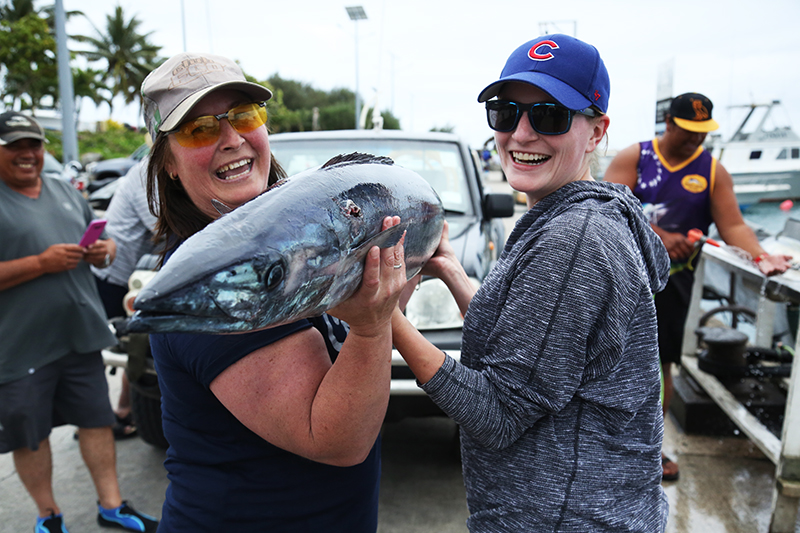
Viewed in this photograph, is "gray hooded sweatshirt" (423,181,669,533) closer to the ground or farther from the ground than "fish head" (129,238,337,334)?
closer to the ground

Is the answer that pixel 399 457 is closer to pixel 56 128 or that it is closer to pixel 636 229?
pixel 636 229

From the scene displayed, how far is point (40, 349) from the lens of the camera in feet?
9.72

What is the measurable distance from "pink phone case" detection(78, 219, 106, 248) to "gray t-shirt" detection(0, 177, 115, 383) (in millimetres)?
130

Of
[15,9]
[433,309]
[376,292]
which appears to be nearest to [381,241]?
[376,292]

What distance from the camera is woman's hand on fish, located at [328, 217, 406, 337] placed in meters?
1.01

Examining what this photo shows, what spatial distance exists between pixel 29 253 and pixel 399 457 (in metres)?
2.64

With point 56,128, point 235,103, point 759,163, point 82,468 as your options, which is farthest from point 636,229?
point 56,128

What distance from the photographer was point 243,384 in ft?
3.98

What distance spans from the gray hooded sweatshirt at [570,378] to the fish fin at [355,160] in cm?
42

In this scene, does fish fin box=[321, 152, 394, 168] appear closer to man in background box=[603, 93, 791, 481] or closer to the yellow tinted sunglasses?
the yellow tinted sunglasses

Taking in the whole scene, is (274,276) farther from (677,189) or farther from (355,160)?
(677,189)

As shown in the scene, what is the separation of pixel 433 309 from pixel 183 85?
80.9 inches

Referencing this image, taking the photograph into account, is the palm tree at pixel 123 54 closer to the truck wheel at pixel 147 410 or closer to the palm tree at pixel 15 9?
the palm tree at pixel 15 9

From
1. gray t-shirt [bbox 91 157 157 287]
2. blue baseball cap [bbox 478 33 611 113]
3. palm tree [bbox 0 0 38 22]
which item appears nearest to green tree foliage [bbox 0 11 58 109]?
palm tree [bbox 0 0 38 22]
